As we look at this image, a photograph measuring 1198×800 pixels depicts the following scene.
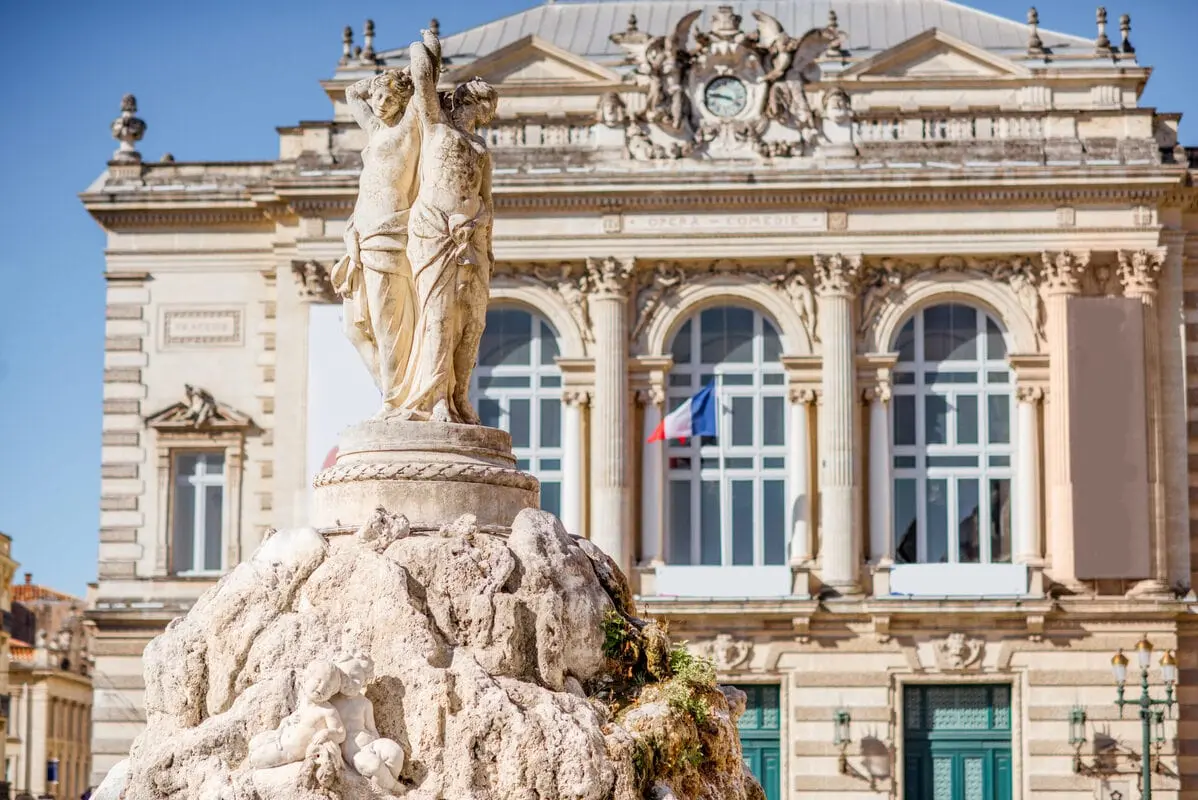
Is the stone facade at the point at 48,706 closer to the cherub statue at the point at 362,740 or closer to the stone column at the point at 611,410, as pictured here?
the stone column at the point at 611,410

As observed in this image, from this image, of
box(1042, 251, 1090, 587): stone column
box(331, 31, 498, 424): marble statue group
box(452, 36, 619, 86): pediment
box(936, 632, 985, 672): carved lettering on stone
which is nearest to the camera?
box(331, 31, 498, 424): marble statue group

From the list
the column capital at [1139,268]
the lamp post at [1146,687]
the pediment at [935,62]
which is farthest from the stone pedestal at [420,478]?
the pediment at [935,62]

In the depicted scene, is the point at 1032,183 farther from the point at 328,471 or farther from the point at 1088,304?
the point at 328,471

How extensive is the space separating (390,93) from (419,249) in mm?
1282

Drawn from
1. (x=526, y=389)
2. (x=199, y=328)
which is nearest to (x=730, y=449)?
(x=526, y=389)

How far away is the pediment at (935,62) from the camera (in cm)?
4656

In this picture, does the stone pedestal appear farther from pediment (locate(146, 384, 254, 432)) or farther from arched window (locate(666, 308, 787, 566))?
pediment (locate(146, 384, 254, 432))

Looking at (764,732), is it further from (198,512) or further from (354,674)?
(354,674)

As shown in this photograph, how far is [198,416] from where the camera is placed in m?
46.0

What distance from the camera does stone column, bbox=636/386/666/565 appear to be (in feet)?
145

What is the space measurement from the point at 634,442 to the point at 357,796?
28.6m

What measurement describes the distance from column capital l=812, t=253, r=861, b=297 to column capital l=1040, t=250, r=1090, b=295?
348 cm

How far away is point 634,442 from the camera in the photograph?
44.4m

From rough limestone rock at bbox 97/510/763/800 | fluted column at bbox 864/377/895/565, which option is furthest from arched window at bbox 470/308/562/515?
rough limestone rock at bbox 97/510/763/800
